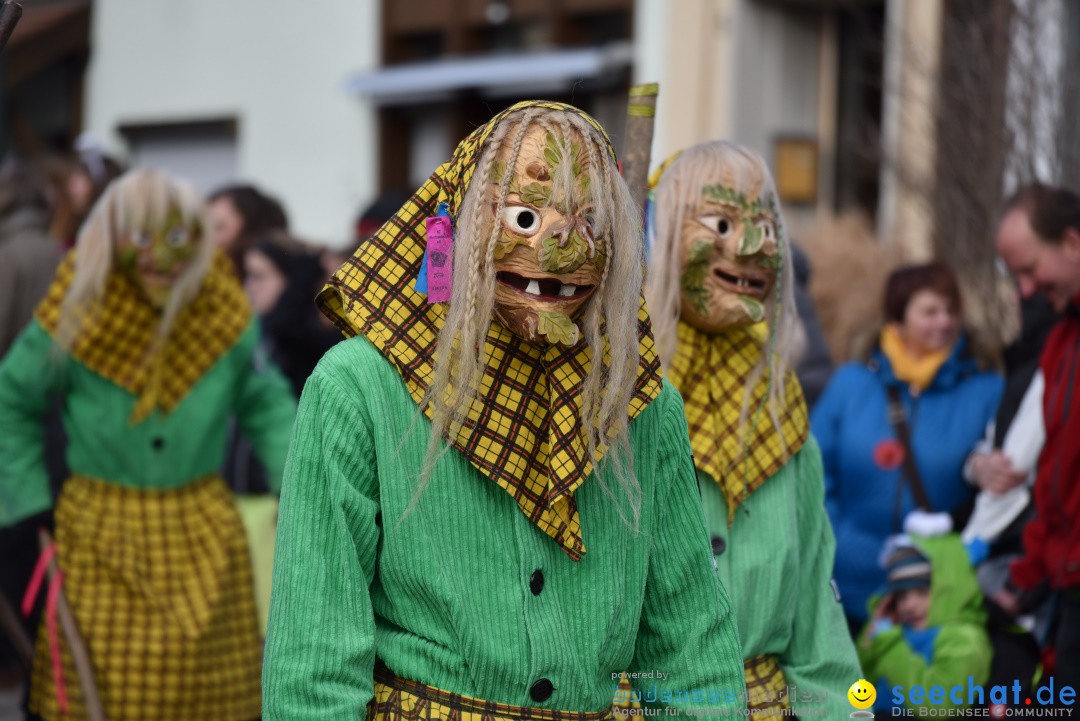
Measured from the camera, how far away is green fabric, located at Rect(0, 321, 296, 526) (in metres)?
4.41

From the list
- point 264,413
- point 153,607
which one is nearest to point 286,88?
point 264,413

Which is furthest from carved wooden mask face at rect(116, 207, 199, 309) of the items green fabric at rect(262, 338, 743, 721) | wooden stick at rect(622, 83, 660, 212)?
green fabric at rect(262, 338, 743, 721)

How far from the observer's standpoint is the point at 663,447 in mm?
2445

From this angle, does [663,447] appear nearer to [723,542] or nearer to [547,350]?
[547,350]

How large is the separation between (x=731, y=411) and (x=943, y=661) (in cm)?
174

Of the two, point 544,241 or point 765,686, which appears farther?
point 765,686

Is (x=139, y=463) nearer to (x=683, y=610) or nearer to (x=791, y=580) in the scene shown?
(x=791, y=580)

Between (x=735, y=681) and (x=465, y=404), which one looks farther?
(x=735, y=681)

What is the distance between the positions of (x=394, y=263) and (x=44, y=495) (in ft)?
8.56

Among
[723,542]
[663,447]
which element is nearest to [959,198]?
[723,542]

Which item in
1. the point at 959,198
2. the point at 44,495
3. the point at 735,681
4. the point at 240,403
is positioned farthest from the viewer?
the point at 959,198

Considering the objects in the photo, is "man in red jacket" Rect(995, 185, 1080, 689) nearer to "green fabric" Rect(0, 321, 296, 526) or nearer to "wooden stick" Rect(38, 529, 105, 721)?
"green fabric" Rect(0, 321, 296, 526)

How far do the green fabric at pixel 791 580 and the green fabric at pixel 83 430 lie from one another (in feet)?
7.01

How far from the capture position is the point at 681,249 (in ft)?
10.4
